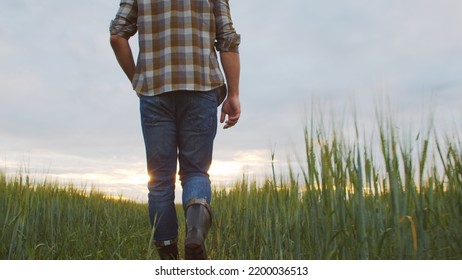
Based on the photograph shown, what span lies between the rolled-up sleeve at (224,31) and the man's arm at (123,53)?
0.50 meters

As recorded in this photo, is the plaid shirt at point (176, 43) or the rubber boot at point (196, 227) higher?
the plaid shirt at point (176, 43)

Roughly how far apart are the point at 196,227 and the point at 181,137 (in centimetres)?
50

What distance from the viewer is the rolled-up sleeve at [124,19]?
8.97 feet

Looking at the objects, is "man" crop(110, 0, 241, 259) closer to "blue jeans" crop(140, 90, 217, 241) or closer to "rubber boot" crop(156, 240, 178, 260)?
"blue jeans" crop(140, 90, 217, 241)

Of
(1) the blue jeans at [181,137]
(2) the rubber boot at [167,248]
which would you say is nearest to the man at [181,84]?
(1) the blue jeans at [181,137]

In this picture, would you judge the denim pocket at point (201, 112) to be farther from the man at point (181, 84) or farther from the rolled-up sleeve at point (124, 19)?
the rolled-up sleeve at point (124, 19)

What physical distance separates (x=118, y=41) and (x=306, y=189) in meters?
1.44

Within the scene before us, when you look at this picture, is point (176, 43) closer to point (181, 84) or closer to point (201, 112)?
point (181, 84)

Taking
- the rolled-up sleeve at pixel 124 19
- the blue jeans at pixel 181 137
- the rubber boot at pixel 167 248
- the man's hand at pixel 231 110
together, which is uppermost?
the rolled-up sleeve at pixel 124 19

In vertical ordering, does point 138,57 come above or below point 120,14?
below
